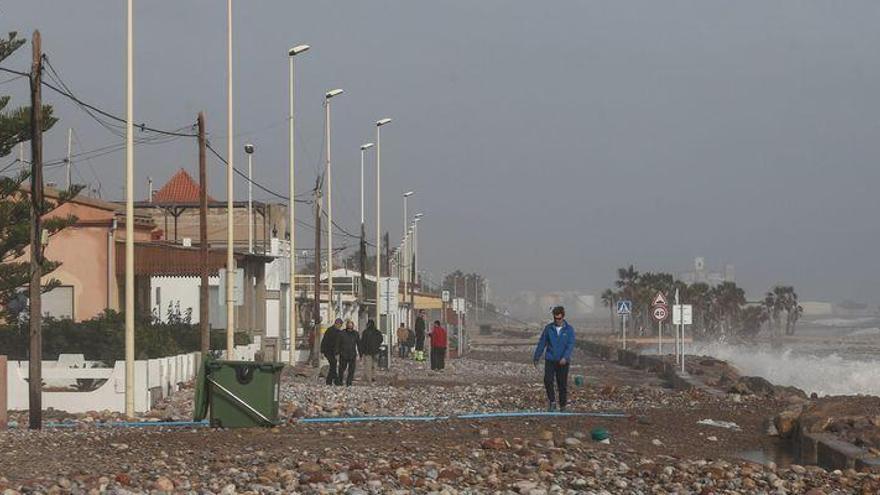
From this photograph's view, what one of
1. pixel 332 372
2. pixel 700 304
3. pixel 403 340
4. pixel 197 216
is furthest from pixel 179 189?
pixel 700 304

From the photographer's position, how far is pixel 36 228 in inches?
→ 928

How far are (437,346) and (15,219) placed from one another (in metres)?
19.5

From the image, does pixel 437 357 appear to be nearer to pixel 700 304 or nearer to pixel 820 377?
pixel 820 377

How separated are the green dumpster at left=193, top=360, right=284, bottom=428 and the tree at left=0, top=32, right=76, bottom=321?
31.0 ft

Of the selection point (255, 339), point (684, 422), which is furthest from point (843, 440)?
point (255, 339)

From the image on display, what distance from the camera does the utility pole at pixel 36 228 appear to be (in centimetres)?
2291

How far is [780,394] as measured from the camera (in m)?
38.4

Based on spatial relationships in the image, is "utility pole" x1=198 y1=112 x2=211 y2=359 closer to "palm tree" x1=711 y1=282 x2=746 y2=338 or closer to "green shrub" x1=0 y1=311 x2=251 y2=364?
"green shrub" x1=0 y1=311 x2=251 y2=364

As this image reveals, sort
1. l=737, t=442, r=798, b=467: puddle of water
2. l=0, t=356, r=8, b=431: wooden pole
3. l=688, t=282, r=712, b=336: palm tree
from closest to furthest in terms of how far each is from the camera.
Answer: l=737, t=442, r=798, b=467: puddle of water, l=0, t=356, r=8, b=431: wooden pole, l=688, t=282, r=712, b=336: palm tree

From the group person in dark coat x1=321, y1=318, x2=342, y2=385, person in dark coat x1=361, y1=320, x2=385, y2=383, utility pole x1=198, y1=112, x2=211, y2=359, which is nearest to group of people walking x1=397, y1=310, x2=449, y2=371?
person in dark coat x1=361, y1=320, x2=385, y2=383

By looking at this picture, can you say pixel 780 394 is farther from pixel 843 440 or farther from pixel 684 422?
pixel 843 440

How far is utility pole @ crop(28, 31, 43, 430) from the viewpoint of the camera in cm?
2291

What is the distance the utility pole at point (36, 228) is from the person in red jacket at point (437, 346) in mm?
29056

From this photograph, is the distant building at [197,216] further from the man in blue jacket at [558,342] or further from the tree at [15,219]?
the man in blue jacket at [558,342]
